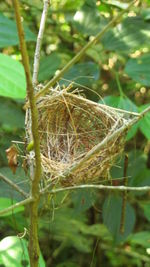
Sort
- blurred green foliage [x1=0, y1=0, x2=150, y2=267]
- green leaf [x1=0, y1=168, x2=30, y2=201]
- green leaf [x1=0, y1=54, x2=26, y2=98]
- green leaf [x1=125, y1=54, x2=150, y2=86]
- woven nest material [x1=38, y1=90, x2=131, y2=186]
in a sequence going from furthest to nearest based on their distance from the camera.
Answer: green leaf [x1=125, y1=54, x2=150, y2=86]
green leaf [x1=0, y1=168, x2=30, y2=201]
blurred green foliage [x1=0, y1=0, x2=150, y2=267]
woven nest material [x1=38, y1=90, x2=131, y2=186]
green leaf [x1=0, y1=54, x2=26, y2=98]

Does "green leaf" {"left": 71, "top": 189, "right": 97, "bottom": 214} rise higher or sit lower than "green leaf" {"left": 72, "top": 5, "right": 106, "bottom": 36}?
lower

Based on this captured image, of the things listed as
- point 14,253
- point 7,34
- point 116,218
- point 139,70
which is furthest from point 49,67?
point 14,253

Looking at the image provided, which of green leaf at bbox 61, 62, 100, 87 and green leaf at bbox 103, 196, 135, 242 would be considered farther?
green leaf at bbox 103, 196, 135, 242

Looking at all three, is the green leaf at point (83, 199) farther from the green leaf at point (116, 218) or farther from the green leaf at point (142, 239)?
the green leaf at point (142, 239)

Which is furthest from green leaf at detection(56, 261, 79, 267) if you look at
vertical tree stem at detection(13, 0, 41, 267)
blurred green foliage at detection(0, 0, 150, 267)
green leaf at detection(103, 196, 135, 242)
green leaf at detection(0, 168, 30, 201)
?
vertical tree stem at detection(13, 0, 41, 267)

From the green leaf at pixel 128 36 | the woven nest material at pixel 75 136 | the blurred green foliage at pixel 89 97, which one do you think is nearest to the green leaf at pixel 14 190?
the blurred green foliage at pixel 89 97

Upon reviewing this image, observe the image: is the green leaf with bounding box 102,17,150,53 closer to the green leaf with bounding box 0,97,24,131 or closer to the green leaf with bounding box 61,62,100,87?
the green leaf with bounding box 61,62,100,87
